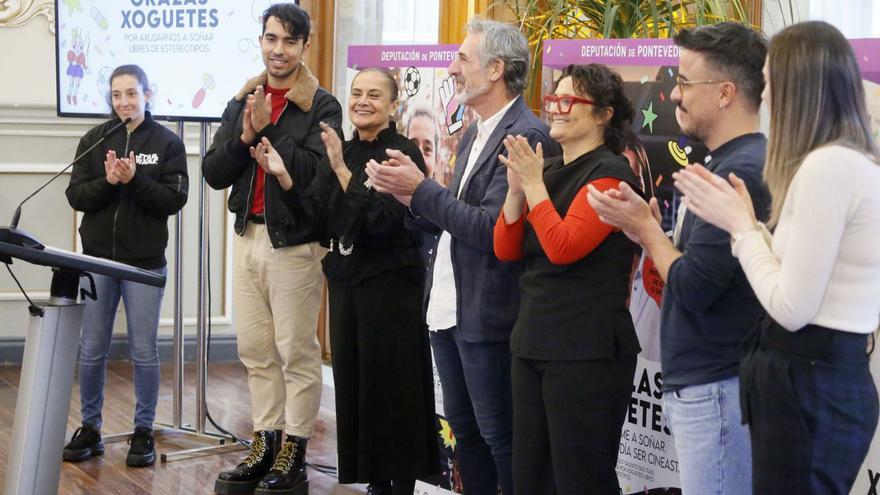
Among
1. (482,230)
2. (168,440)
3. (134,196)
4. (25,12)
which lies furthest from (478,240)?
(25,12)

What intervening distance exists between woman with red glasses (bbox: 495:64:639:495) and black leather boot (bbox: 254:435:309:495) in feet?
4.40

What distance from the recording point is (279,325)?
381 centimetres

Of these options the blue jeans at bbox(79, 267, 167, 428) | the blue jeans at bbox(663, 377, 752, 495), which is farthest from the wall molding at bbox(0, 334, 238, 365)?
the blue jeans at bbox(663, 377, 752, 495)

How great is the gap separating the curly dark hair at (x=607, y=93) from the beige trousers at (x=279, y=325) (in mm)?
1442

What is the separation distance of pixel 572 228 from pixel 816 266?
734mm

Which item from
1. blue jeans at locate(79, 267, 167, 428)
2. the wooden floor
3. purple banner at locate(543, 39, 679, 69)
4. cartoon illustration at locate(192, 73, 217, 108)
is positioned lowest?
the wooden floor

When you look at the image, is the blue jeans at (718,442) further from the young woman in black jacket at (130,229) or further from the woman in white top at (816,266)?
the young woman in black jacket at (130,229)

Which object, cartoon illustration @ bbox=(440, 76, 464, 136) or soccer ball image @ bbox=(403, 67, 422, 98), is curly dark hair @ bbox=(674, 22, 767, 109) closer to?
cartoon illustration @ bbox=(440, 76, 464, 136)

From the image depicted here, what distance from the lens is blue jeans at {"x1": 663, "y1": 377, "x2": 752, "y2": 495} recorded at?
7.05 feet

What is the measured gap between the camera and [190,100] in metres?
4.48

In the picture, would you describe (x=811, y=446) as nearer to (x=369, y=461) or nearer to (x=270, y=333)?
(x=369, y=461)

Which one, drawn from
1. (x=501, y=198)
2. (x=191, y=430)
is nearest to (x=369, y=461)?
(x=501, y=198)

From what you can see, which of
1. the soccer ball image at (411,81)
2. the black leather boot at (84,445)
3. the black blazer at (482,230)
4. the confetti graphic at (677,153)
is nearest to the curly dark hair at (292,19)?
the soccer ball image at (411,81)

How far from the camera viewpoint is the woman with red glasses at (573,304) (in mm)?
2484
